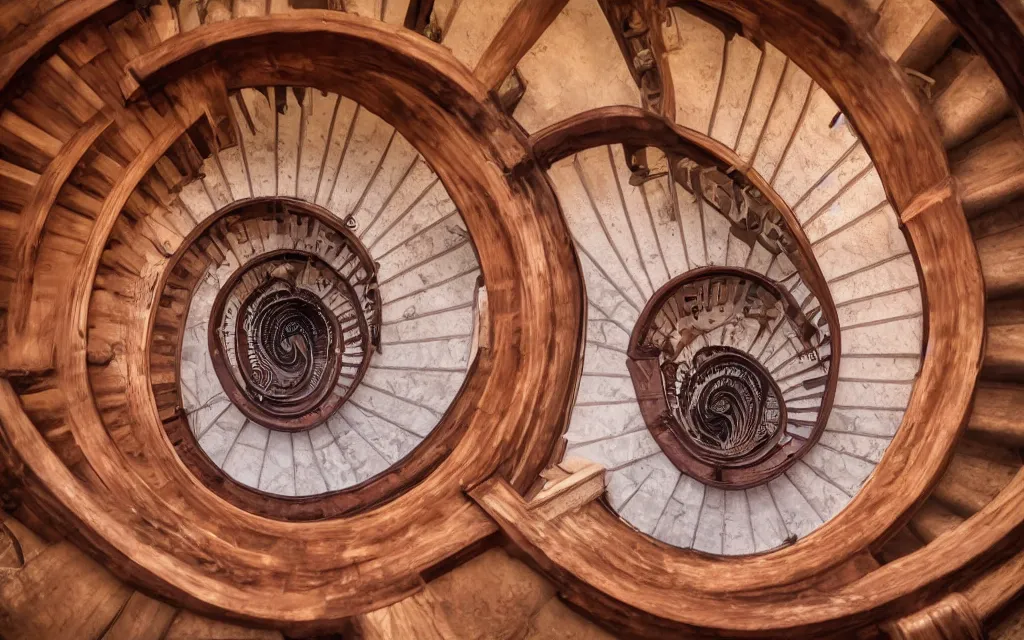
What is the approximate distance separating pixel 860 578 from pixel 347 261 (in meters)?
4.66

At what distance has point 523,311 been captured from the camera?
12.9 ft

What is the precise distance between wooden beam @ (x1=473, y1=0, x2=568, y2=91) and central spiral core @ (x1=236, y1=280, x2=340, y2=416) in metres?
3.63

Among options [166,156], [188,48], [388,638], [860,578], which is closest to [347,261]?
[166,156]

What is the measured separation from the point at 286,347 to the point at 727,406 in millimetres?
5124

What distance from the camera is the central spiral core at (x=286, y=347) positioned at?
21.2 ft

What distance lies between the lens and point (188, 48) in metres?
3.40

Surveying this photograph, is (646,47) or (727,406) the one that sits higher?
(646,47)

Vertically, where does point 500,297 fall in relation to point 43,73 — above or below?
below

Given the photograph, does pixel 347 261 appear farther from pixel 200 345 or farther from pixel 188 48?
pixel 188 48

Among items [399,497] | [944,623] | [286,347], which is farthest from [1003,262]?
[286,347]

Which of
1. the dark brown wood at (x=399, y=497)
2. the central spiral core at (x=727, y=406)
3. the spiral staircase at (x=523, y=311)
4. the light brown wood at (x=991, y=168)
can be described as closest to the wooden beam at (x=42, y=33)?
the spiral staircase at (x=523, y=311)

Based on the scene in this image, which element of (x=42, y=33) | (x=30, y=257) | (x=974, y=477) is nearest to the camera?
(x=974, y=477)

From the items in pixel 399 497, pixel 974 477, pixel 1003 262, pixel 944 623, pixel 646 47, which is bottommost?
pixel 944 623

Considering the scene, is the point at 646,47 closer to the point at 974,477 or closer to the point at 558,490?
the point at 558,490
